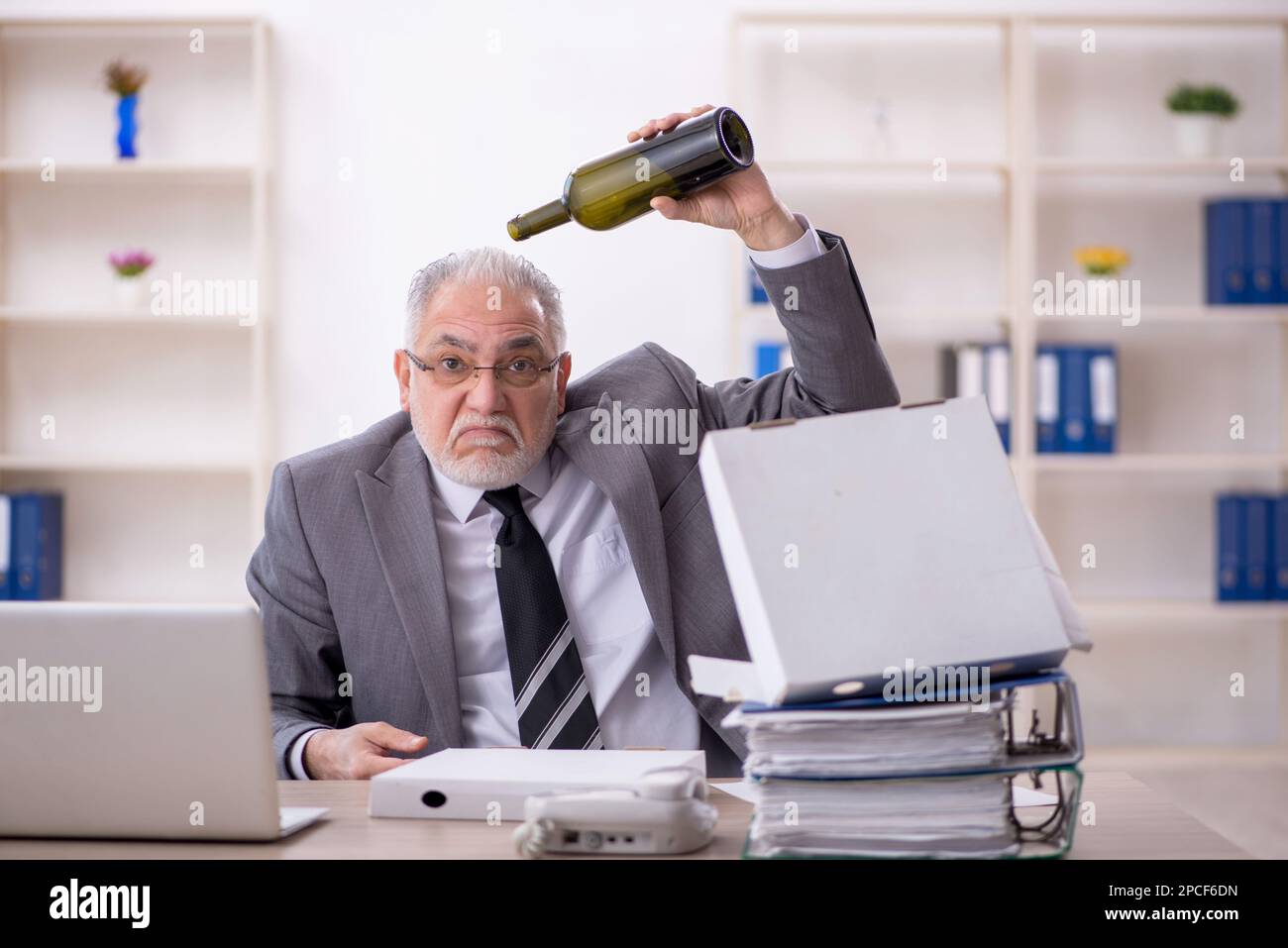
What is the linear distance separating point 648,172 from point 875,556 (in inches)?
34.3

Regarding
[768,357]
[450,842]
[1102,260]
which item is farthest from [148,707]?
[1102,260]

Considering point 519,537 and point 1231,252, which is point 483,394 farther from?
point 1231,252

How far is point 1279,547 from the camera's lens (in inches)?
144

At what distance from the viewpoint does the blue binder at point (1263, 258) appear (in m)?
3.67

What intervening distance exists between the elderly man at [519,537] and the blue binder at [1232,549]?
2.23 meters

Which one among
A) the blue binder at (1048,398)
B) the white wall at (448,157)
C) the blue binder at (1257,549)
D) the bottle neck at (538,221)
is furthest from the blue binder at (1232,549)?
the bottle neck at (538,221)

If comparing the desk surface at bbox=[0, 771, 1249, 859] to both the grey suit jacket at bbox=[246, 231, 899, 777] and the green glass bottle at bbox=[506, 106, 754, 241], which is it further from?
the green glass bottle at bbox=[506, 106, 754, 241]

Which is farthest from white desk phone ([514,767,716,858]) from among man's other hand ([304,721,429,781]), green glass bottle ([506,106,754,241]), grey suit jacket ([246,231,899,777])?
green glass bottle ([506,106,754,241])

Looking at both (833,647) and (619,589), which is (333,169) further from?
(833,647)

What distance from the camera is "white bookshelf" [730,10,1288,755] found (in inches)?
152

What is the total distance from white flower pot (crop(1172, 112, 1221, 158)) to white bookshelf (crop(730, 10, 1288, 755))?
132mm

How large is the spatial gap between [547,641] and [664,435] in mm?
371

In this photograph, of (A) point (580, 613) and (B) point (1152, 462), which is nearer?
(A) point (580, 613)
